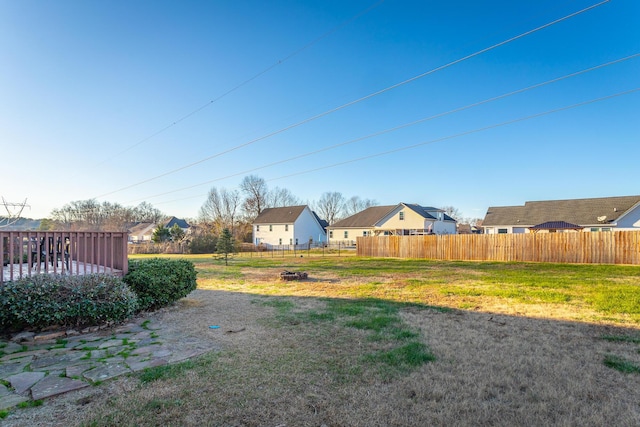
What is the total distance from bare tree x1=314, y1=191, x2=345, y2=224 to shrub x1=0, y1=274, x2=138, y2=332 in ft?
167

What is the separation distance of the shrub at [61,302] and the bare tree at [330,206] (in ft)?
167

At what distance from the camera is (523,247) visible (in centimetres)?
1695

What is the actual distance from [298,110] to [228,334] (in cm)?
1110

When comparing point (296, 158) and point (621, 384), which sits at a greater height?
point (296, 158)

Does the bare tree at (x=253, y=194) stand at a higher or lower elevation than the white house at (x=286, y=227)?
higher

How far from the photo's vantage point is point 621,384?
2.97 metres

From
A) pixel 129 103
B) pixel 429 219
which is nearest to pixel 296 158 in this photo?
pixel 129 103

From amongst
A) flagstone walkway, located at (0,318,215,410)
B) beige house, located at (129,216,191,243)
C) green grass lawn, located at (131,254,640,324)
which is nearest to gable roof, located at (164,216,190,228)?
beige house, located at (129,216,191,243)

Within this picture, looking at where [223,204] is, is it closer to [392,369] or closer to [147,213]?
[147,213]

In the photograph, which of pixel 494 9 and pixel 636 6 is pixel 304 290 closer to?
pixel 494 9

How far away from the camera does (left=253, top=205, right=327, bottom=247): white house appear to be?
124 feet

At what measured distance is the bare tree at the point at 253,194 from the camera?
153 ft

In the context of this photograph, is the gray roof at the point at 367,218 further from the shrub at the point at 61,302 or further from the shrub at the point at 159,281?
the shrub at the point at 61,302

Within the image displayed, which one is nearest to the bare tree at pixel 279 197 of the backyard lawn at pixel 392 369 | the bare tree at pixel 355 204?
the bare tree at pixel 355 204
